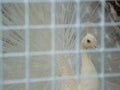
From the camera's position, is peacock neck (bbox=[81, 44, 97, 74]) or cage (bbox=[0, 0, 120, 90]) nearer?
cage (bbox=[0, 0, 120, 90])

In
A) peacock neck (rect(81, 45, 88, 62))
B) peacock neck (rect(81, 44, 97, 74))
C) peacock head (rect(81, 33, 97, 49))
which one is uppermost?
peacock head (rect(81, 33, 97, 49))

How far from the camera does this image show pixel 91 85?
1124 millimetres

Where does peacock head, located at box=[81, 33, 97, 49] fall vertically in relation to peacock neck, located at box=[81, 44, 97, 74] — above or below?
above

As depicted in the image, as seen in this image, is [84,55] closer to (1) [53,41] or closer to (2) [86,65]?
(2) [86,65]

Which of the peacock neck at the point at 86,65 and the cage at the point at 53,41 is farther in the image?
the peacock neck at the point at 86,65

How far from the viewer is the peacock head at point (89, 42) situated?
1.09m

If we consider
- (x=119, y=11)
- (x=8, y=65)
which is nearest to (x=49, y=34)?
(x=8, y=65)

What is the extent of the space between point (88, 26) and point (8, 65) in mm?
272

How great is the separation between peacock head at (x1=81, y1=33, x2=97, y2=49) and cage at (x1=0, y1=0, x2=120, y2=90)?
1 cm

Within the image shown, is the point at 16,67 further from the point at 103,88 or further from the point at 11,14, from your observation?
the point at 103,88

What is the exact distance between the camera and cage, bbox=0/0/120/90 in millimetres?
1003

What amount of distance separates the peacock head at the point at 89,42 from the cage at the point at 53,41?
0.05 feet

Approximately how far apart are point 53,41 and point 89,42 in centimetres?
15

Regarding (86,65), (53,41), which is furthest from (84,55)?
(53,41)
